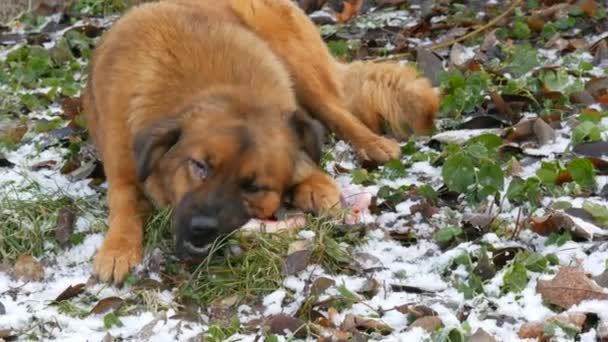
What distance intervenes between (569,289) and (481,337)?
47 cm

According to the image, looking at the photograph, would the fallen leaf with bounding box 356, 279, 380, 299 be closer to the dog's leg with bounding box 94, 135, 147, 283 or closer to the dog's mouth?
the dog's mouth

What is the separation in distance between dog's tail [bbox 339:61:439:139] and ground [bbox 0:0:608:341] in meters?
0.12

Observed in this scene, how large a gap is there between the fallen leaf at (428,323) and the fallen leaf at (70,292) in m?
1.36

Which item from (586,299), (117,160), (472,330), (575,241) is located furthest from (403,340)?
(117,160)

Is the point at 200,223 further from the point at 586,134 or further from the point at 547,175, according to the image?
the point at 586,134

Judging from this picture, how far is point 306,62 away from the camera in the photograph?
608cm

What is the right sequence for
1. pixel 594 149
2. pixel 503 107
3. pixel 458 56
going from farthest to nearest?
pixel 458 56, pixel 503 107, pixel 594 149

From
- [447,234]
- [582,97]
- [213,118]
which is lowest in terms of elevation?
[582,97]

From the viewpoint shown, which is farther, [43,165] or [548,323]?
[43,165]

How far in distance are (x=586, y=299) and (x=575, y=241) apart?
60 cm

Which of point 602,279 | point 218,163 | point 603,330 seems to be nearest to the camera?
point 603,330

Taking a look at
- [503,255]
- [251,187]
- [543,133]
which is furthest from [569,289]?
[543,133]

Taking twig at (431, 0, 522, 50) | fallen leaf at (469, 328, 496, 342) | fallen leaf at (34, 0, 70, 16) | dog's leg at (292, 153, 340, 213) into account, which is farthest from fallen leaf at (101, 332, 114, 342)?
fallen leaf at (34, 0, 70, 16)

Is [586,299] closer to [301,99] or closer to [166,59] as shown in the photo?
[166,59]
